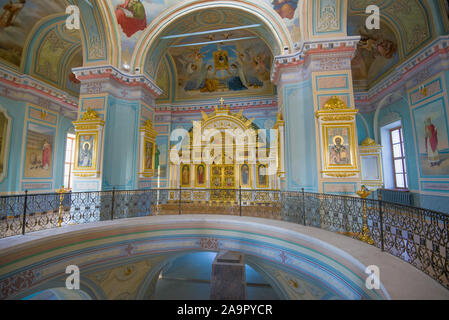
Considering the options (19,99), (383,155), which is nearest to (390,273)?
(383,155)

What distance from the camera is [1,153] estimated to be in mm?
8641

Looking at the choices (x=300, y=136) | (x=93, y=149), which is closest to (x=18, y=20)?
(x=93, y=149)

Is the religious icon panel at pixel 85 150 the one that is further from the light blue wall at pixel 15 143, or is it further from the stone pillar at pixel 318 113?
the stone pillar at pixel 318 113

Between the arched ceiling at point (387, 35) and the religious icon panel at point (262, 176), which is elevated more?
the arched ceiling at point (387, 35)

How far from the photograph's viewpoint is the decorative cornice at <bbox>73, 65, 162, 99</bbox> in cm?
807

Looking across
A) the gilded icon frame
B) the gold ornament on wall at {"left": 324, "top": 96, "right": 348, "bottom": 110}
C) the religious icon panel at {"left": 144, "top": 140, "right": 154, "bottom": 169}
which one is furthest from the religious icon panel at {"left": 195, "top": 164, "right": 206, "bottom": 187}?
the gold ornament on wall at {"left": 324, "top": 96, "right": 348, "bottom": 110}

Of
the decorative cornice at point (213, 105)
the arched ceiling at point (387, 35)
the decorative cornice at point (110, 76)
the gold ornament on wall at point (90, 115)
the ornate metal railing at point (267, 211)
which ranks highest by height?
the arched ceiling at point (387, 35)

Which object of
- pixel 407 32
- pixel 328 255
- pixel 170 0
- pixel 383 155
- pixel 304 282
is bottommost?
pixel 304 282

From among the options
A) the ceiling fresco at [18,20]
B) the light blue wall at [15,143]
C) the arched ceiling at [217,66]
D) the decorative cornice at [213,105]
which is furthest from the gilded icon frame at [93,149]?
the decorative cornice at [213,105]

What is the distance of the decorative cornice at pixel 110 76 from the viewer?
26.5 ft

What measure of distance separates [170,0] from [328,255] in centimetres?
1066

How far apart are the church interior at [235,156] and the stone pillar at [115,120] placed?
57mm

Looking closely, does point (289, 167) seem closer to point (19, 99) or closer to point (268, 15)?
point (268, 15)

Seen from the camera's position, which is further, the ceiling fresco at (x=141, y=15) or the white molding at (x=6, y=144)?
the white molding at (x=6, y=144)
